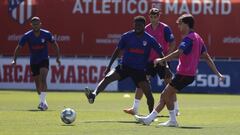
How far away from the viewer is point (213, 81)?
33062 mm

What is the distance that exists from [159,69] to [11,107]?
486 centimetres

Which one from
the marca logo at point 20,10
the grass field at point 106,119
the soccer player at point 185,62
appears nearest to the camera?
the grass field at point 106,119

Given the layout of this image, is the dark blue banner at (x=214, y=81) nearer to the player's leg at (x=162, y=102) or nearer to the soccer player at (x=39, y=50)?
the soccer player at (x=39, y=50)

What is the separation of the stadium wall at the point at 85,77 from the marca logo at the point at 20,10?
193 cm

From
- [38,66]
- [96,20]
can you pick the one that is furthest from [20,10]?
[38,66]

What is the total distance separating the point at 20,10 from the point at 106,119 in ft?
59.9

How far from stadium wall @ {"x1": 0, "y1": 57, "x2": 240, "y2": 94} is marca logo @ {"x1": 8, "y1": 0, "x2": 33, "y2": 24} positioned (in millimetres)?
1930

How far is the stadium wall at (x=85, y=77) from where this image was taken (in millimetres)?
33000

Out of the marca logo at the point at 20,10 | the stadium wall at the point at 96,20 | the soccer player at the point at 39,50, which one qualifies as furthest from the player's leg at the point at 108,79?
the marca logo at the point at 20,10

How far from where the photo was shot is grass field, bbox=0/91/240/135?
14.8 m

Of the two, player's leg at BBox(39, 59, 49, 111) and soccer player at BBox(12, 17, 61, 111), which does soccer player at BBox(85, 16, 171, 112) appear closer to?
player's leg at BBox(39, 59, 49, 111)

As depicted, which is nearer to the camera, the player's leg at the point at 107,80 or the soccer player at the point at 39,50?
the player's leg at the point at 107,80

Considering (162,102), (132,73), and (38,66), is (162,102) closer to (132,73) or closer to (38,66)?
(132,73)

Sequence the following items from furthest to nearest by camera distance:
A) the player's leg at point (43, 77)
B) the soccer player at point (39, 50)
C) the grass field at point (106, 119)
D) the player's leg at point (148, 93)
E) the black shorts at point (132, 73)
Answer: the soccer player at point (39, 50) < the player's leg at point (43, 77) < the black shorts at point (132, 73) < the player's leg at point (148, 93) < the grass field at point (106, 119)
